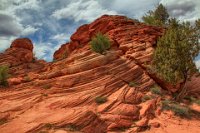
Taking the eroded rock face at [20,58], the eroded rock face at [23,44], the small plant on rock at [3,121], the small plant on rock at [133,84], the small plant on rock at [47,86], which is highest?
the eroded rock face at [23,44]

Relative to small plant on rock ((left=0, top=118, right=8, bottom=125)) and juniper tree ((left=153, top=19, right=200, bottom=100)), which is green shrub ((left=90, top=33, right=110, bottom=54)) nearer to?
juniper tree ((left=153, top=19, right=200, bottom=100))

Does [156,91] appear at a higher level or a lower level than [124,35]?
lower

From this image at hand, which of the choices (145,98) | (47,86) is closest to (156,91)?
(145,98)

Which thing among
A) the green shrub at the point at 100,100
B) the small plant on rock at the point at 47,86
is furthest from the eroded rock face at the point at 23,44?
the green shrub at the point at 100,100

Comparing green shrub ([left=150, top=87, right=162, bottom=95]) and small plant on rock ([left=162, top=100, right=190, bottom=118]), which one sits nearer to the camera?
small plant on rock ([left=162, top=100, right=190, bottom=118])

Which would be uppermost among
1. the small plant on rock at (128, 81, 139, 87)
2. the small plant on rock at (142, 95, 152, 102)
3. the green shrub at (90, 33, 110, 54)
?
the green shrub at (90, 33, 110, 54)

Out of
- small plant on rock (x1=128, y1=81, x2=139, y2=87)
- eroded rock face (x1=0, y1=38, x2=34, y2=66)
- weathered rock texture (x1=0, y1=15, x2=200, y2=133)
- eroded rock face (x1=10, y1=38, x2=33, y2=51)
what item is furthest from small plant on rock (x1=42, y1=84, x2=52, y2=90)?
eroded rock face (x1=10, y1=38, x2=33, y2=51)

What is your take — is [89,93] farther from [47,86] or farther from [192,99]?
[192,99]

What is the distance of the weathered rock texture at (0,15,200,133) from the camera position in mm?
18609

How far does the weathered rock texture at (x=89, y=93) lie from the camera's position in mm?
18609

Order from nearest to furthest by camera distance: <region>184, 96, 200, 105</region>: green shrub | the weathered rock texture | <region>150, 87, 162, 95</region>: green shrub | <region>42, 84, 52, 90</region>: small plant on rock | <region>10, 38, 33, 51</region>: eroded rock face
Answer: the weathered rock texture, <region>42, 84, 52, 90</region>: small plant on rock, <region>150, 87, 162, 95</region>: green shrub, <region>184, 96, 200, 105</region>: green shrub, <region>10, 38, 33, 51</region>: eroded rock face

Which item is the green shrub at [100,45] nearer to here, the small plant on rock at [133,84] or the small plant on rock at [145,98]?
the small plant on rock at [133,84]

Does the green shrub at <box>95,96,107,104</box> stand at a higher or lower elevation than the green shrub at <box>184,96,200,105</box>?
higher

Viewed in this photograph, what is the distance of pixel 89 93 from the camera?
22.6m
